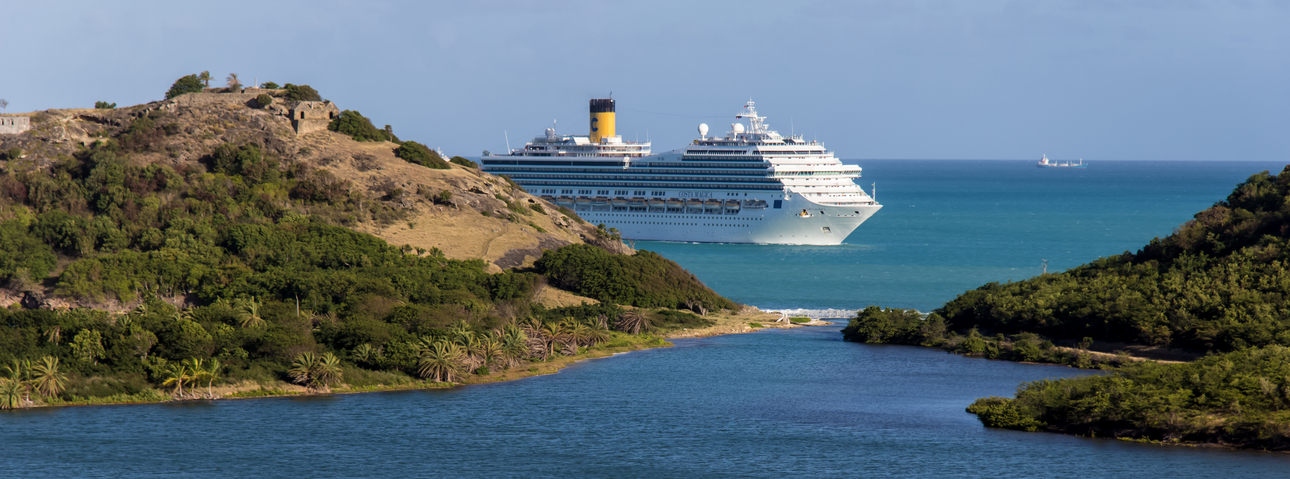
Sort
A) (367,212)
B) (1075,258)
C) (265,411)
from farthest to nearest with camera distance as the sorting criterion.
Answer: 1. (1075,258)
2. (367,212)
3. (265,411)

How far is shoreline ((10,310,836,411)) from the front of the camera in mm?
50734

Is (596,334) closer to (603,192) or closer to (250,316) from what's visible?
(250,316)

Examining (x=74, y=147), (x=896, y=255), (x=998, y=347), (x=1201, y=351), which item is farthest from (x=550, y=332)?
(x=896, y=255)

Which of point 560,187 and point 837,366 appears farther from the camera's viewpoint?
point 560,187

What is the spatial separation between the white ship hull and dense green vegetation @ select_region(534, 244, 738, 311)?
3442 centimetres

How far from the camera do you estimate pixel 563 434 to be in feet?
148

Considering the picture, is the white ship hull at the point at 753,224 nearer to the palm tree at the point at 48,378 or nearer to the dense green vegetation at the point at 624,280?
the dense green vegetation at the point at 624,280

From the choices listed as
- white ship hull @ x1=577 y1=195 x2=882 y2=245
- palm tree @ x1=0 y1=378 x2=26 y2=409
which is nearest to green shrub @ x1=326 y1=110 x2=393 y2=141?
white ship hull @ x1=577 y1=195 x2=882 y2=245

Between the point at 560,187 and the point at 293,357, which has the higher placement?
the point at 560,187

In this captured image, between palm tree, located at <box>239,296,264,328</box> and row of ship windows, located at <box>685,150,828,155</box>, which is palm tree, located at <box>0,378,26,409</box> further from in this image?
row of ship windows, located at <box>685,150,828,155</box>

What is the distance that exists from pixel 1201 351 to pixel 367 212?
51.7 metres

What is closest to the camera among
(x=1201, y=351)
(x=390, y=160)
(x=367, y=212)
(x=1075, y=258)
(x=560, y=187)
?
(x=1201, y=351)

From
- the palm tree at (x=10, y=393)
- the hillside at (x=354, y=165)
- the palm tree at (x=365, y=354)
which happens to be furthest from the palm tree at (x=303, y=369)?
the hillside at (x=354, y=165)

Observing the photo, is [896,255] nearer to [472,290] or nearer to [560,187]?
[560,187]
